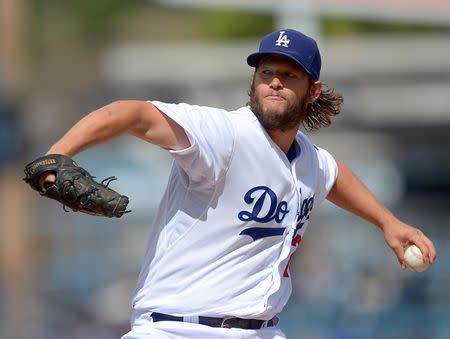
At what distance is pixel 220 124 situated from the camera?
464 centimetres

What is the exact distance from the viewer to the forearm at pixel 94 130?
13.4 feet

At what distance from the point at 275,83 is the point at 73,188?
3.87 ft

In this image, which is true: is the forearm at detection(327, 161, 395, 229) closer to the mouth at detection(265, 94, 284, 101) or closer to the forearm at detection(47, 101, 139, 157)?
the mouth at detection(265, 94, 284, 101)

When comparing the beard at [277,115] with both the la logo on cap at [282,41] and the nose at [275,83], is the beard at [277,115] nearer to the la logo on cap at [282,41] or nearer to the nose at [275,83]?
the nose at [275,83]

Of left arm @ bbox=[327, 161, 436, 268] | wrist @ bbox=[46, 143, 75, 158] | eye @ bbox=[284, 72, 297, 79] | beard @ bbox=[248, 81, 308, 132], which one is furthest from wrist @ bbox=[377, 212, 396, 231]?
wrist @ bbox=[46, 143, 75, 158]

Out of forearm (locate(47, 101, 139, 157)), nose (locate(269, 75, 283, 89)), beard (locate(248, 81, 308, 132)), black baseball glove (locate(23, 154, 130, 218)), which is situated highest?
nose (locate(269, 75, 283, 89))

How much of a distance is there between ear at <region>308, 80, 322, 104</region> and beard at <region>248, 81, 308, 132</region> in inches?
5.9

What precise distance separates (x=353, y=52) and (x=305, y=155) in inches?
681

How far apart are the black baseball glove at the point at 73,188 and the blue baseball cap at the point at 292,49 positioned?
1063 millimetres

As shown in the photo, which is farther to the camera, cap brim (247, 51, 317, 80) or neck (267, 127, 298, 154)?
neck (267, 127, 298, 154)

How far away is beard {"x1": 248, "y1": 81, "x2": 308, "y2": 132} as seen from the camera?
4852mm

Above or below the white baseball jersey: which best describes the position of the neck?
above

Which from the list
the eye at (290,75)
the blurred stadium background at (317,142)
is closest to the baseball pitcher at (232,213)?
the eye at (290,75)

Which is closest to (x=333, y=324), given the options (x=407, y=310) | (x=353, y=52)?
(x=407, y=310)
